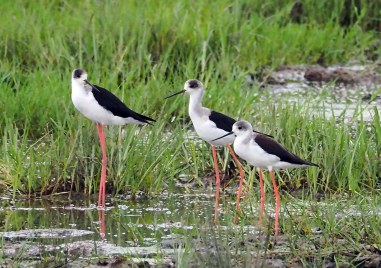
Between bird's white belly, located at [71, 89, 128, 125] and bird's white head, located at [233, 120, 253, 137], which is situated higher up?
bird's white belly, located at [71, 89, 128, 125]

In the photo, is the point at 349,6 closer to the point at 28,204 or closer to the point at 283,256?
the point at 28,204

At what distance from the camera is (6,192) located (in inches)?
302

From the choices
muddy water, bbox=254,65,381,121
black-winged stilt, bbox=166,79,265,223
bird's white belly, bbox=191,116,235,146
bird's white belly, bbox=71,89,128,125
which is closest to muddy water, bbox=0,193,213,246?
black-winged stilt, bbox=166,79,265,223

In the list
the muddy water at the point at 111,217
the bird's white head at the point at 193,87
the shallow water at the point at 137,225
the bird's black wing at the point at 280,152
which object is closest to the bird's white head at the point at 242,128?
the bird's black wing at the point at 280,152

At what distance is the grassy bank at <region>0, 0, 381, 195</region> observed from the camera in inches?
304

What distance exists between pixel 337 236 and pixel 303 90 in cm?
535

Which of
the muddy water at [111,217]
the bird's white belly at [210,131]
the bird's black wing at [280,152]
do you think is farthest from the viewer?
the bird's white belly at [210,131]

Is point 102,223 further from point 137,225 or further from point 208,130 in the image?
point 208,130

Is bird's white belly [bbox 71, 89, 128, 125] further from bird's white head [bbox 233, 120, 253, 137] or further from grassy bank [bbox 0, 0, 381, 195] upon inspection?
bird's white head [bbox 233, 120, 253, 137]

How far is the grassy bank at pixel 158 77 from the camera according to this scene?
771cm

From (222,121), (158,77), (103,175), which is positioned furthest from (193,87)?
(158,77)

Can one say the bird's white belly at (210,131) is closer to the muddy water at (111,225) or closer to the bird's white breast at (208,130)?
the bird's white breast at (208,130)

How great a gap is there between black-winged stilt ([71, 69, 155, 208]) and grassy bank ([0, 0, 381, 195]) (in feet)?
0.66

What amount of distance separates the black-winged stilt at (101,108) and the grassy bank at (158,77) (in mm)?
202
